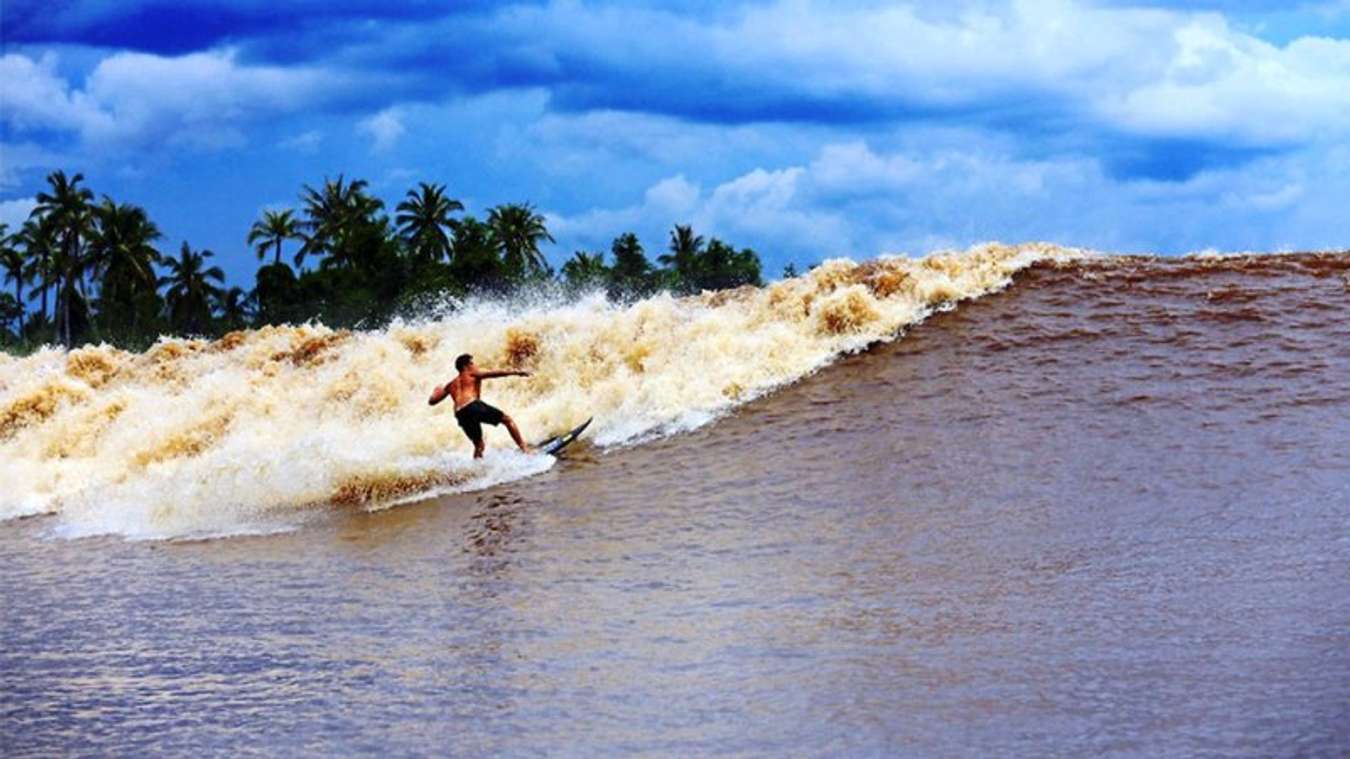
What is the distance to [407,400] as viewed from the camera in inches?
700

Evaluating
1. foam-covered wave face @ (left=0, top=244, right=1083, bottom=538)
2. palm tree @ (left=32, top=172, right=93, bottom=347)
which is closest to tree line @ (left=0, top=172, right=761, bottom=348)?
palm tree @ (left=32, top=172, right=93, bottom=347)

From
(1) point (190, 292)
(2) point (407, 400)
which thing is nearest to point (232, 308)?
(1) point (190, 292)

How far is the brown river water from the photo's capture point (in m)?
6.03

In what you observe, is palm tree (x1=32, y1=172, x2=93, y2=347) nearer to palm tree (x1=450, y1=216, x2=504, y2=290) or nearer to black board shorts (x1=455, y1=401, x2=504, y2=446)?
palm tree (x1=450, y1=216, x2=504, y2=290)

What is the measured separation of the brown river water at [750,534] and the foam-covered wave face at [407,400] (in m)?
0.06

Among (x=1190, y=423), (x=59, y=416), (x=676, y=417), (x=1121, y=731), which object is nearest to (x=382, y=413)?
(x=676, y=417)

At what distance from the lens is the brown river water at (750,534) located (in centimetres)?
603

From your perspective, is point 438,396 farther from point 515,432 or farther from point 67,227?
point 67,227

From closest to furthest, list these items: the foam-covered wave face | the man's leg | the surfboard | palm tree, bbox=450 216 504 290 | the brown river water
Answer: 1. the brown river water
2. the foam-covered wave face
3. the man's leg
4. the surfboard
5. palm tree, bbox=450 216 504 290

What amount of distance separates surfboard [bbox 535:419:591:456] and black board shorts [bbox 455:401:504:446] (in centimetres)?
58

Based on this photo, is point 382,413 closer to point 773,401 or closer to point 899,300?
point 773,401

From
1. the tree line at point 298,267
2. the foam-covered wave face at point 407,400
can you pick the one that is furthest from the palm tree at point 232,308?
the foam-covered wave face at point 407,400

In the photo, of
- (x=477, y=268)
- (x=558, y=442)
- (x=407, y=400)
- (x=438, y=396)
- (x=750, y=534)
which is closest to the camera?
(x=750, y=534)

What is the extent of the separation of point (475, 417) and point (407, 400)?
11.4ft
